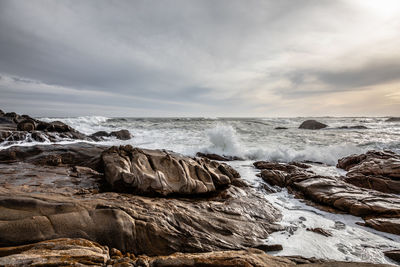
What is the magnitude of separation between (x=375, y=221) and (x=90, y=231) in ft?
18.0

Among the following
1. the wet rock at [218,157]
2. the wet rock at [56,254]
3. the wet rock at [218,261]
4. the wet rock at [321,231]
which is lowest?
the wet rock at [321,231]

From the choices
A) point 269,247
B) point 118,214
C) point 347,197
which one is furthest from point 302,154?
point 118,214

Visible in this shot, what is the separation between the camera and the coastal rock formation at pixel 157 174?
4039 mm

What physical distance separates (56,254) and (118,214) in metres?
0.89

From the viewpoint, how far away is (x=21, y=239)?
7.15 ft

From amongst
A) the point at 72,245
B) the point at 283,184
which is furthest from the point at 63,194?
the point at 283,184

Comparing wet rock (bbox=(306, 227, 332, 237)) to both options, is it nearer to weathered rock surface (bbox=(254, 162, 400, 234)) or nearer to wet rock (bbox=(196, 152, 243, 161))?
weathered rock surface (bbox=(254, 162, 400, 234))

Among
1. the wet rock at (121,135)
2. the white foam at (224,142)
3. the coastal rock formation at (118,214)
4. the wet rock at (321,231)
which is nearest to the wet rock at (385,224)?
the wet rock at (321,231)

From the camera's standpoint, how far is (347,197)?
4793 mm

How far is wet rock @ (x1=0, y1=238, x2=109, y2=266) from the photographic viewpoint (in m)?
1.78

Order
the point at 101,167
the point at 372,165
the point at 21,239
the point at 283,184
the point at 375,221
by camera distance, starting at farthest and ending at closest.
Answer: the point at 372,165 < the point at 283,184 < the point at 101,167 < the point at 375,221 < the point at 21,239

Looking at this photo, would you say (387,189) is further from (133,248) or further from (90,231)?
(90,231)

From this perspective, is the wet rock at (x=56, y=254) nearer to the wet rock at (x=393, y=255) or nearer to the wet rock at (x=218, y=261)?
the wet rock at (x=218, y=261)

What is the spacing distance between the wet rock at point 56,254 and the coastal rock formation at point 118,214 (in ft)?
0.45
